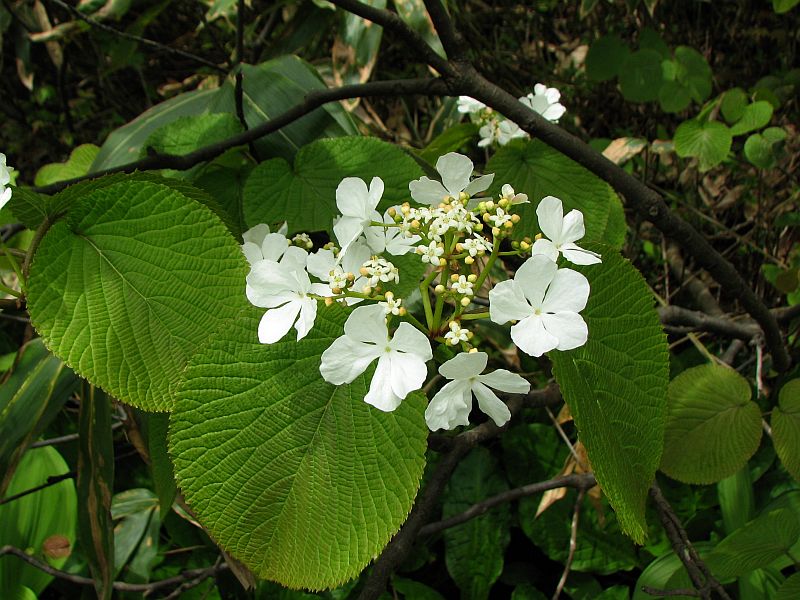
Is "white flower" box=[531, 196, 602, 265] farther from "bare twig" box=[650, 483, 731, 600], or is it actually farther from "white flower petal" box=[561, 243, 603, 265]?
"bare twig" box=[650, 483, 731, 600]

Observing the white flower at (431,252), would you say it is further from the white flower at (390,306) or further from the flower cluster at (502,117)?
the flower cluster at (502,117)

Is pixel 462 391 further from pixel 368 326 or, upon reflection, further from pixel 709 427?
pixel 709 427

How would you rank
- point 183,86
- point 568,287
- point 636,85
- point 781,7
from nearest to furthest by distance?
point 568,287
point 781,7
point 636,85
point 183,86

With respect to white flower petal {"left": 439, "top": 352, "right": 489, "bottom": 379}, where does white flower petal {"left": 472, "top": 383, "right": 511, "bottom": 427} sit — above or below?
below

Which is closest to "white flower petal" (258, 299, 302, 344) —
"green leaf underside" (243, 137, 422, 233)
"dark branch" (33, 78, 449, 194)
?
"green leaf underside" (243, 137, 422, 233)

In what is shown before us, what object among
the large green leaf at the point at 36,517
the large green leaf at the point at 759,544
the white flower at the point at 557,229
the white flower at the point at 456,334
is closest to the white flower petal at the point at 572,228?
the white flower at the point at 557,229

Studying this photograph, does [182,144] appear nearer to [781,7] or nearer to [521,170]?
[521,170]

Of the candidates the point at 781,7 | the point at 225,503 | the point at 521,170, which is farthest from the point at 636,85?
the point at 225,503
